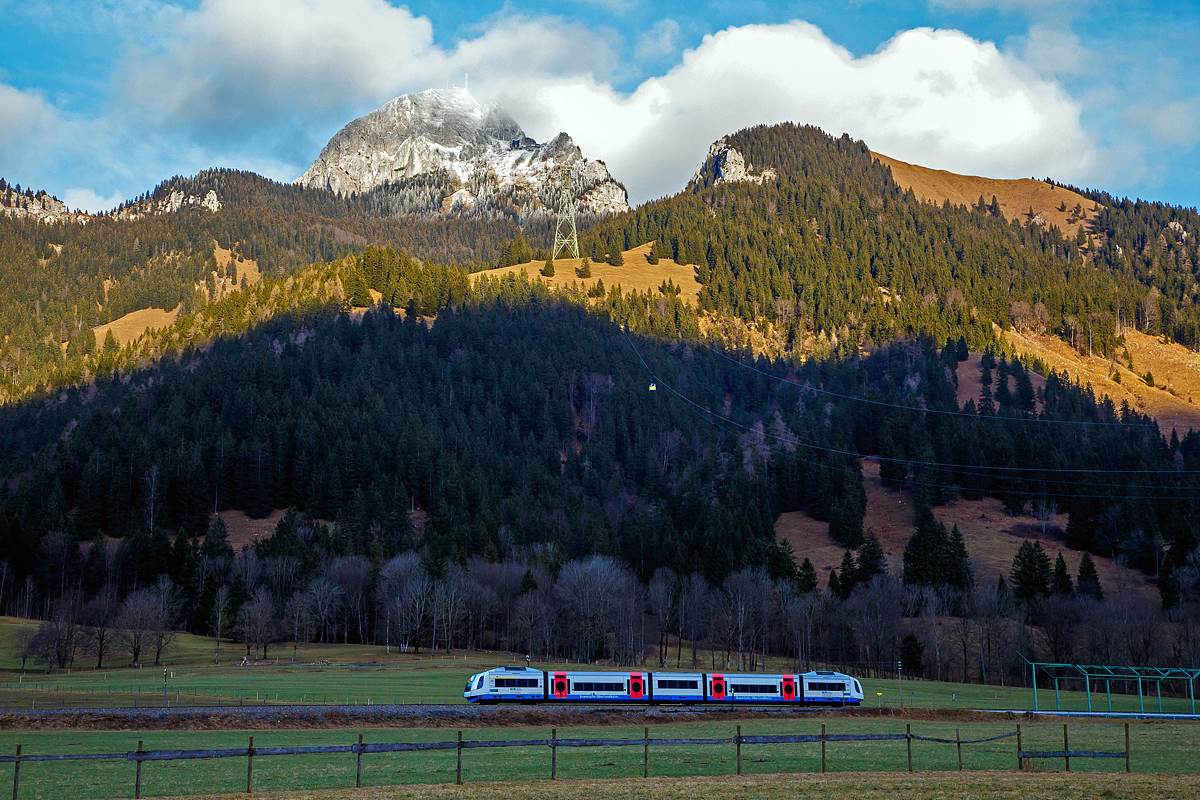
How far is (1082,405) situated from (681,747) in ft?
618

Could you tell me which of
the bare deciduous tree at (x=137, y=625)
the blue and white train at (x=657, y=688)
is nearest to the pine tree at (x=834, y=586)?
the blue and white train at (x=657, y=688)

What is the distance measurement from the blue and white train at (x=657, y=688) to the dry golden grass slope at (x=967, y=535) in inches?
3037

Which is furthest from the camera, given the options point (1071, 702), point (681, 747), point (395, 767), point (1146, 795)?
point (1071, 702)

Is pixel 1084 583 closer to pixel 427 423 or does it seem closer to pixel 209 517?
pixel 427 423

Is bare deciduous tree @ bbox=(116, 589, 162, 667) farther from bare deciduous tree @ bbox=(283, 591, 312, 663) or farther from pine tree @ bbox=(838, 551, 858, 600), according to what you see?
pine tree @ bbox=(838, 551, 858, 600)

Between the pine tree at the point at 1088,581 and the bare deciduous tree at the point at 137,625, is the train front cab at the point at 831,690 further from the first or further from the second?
the pine tree at the point at 1088,581

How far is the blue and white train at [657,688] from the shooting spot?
60812mm

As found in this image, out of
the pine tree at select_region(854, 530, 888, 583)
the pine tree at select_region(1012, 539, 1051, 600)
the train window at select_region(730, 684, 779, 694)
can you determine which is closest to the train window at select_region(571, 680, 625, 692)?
the train window at select_region(730, 684, 779, 694)

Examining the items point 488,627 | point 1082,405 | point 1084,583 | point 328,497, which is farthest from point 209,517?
point 1082,405

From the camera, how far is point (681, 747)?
40406 millimetres


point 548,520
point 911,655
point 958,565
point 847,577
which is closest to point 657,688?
point 911,655

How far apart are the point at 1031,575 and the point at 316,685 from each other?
9645 centimetres

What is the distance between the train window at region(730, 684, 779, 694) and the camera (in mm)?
64000

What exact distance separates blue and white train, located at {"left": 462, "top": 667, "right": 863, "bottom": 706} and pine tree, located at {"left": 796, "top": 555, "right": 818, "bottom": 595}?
6146 cm
